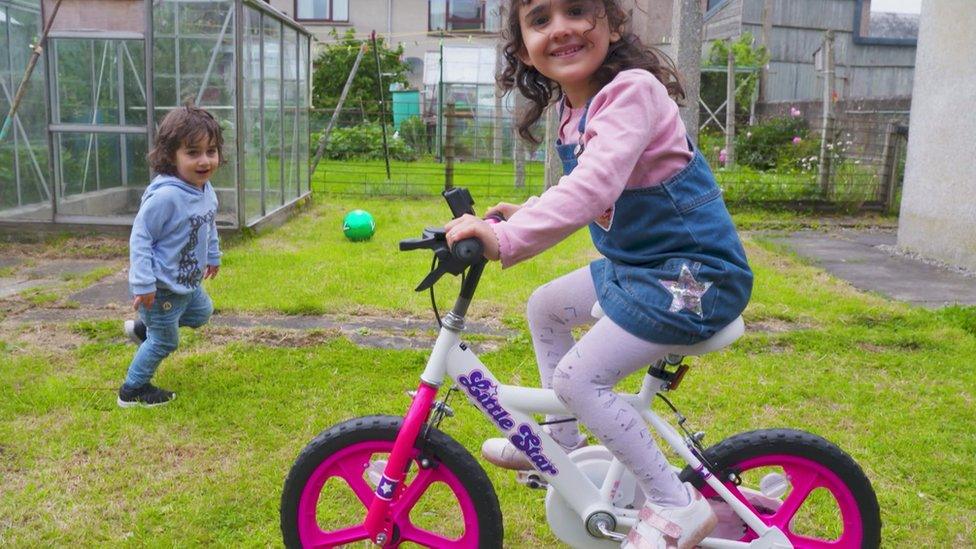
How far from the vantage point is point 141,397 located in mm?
4020

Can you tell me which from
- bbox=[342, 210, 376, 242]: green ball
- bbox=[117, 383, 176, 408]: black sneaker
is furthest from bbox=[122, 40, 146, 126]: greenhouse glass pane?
bbox=[117, 383, 176, 408]: black sneaker

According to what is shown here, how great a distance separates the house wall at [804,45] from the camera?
22281mm

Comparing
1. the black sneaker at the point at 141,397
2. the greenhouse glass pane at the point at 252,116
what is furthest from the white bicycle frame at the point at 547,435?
the greenhouse glass pane at the point at 252,116

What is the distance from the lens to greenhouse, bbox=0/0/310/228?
26.6 feet

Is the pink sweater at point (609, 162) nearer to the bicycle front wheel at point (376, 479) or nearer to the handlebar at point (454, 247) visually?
the handlebar at point (454, 247)

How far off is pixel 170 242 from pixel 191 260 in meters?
0.15

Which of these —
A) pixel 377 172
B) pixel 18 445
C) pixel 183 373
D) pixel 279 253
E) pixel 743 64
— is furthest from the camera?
pixel 743 64

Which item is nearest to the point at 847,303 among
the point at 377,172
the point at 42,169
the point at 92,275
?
the point at 92,275

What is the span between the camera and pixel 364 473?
8.13ft

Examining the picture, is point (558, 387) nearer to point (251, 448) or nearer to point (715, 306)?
point (715, 306)

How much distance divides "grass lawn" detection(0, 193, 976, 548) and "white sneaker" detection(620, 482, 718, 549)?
24.6 inches

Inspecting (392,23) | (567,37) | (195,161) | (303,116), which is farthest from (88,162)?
(392,23)

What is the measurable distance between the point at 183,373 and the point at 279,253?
328cm

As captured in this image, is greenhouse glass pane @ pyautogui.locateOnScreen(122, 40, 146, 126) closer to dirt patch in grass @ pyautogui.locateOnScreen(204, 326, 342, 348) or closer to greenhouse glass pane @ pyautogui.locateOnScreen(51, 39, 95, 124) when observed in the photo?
greenhouse glass pane @ pyautogui.locateOnScreen(51, 39, 95, 124)
